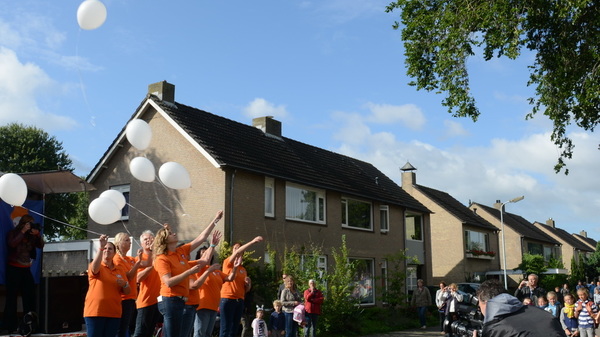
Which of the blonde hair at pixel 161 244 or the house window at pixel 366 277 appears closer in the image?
the blonde hair at pixel 161 244

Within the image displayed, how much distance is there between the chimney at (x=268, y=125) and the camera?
91.7ft

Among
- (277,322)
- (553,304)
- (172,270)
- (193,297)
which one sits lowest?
(277,322)

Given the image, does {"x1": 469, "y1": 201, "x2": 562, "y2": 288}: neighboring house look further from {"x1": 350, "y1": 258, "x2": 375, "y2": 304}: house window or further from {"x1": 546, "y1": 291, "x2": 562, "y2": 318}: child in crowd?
{"x1": 546, "y1": 291, "x2": 562, "y2": 318}: child in crowd

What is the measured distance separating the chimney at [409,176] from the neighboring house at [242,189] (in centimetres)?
1402

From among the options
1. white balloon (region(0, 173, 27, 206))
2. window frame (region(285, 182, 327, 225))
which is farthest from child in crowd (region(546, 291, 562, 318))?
window frame (region(285, 182, 327, 225))

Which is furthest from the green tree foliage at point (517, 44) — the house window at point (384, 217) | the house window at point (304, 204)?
the house window at point (384, 217)

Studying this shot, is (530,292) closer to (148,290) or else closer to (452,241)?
(148,290)

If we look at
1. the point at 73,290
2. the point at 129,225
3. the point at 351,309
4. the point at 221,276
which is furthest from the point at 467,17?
the point at 129,225

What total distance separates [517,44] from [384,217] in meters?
16.2

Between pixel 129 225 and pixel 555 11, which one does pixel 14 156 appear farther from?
pixel 555 11

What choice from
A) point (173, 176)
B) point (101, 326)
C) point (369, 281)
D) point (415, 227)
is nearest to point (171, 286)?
point (101, 326)

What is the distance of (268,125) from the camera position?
92.0 feet

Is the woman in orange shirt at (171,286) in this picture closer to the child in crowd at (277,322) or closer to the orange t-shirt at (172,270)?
the orange t-shirt at (172,270)

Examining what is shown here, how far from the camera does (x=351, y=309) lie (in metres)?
18.1
